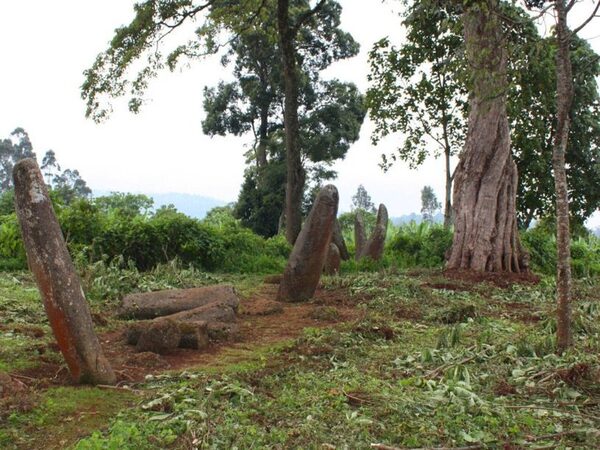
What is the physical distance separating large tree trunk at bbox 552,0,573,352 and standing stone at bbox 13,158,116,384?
401 centimetres

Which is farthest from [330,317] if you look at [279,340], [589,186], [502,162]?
[589,186]

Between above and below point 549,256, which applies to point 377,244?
above

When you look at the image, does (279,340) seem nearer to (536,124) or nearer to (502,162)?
(502,162)

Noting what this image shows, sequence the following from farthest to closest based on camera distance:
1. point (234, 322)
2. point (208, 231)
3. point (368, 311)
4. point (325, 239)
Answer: point (208, 231), point (325, 239), point (368, 311), point (234, 322)

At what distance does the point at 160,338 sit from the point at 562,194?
4002 mm

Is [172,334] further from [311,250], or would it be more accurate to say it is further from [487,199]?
[487,199]

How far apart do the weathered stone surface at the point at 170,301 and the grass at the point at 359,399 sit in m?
1.92

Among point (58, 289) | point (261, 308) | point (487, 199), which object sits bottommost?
point (261, 308)

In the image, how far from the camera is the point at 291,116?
17.8m

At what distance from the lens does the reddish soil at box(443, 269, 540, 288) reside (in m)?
12.8

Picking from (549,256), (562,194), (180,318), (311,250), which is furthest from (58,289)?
(549,256)

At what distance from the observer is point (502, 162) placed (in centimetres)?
1396

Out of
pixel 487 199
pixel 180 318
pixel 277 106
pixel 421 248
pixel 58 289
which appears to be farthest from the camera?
pixel 277 106

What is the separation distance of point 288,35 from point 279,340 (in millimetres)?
12045
